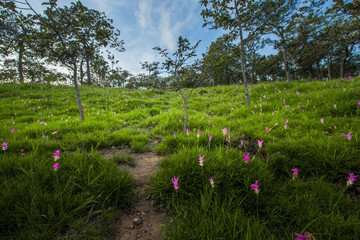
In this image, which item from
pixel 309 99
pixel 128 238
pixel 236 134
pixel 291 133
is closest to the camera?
pixel 128 238

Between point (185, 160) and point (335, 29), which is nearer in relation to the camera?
point (185, 160)

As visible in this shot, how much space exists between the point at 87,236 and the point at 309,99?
22.6 feet

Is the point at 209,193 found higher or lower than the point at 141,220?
higher

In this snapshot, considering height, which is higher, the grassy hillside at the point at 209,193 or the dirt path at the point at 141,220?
the grassy hillside at the point at 209,193

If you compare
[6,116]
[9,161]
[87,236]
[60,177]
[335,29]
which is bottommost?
[87,236]

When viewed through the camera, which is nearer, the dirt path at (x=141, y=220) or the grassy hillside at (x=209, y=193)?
the grassy hillside at (x=209, y=193)

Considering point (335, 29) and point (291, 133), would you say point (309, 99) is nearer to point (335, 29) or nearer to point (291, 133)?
point (291, 133)

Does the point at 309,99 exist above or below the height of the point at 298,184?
above

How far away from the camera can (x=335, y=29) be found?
754 centimetres

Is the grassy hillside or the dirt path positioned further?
the dirt path

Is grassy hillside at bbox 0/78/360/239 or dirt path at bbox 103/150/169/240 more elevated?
grassy hillside at bbox 0/78/360/239

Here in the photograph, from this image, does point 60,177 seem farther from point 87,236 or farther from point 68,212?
point 87,236

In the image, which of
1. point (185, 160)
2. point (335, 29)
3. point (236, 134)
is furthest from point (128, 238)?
point (335, 29)

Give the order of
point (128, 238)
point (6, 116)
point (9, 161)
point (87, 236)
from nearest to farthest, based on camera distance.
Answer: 1. point (87, 236)
2. point (128, 238)
3. point (9, 161)
4. point (6, 116)
